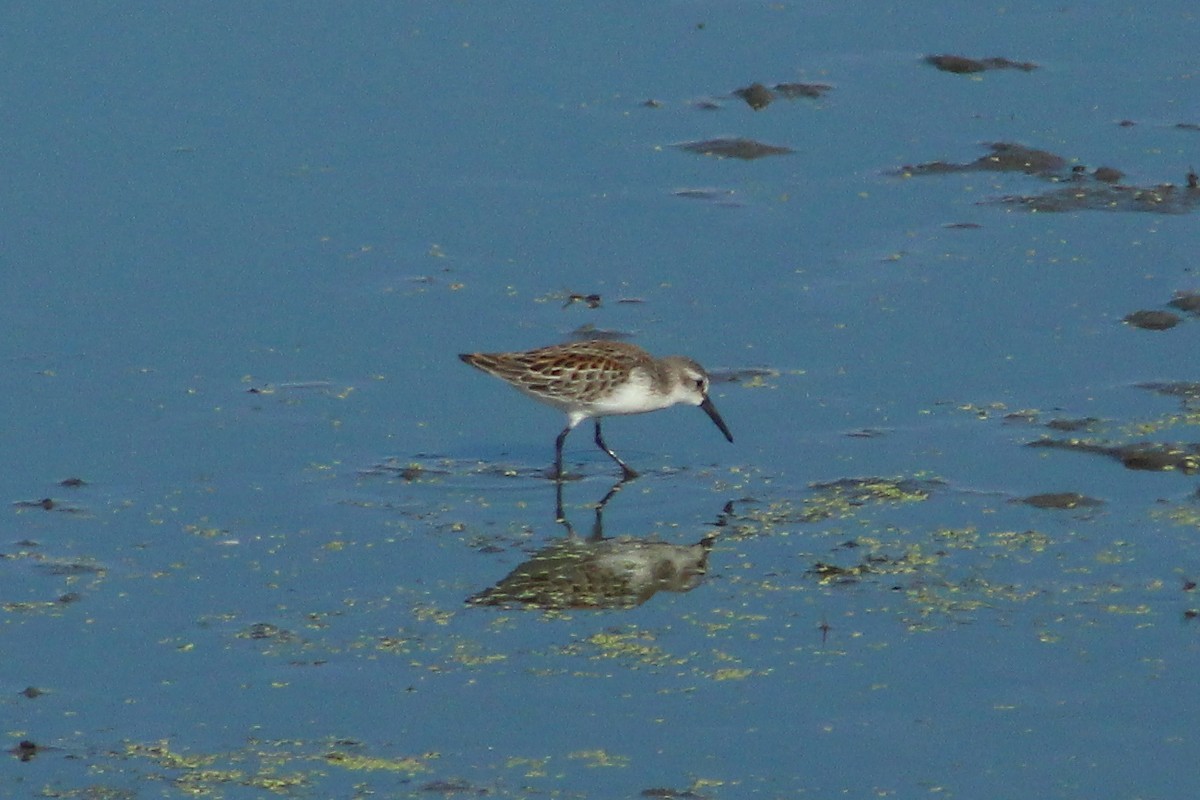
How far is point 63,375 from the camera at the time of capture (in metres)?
13.8

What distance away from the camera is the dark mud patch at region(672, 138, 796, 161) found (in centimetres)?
1742

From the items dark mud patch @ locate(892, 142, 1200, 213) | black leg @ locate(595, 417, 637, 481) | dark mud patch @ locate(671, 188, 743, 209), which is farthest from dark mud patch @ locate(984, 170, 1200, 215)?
black leg @ locate(595, 417, 637, 481)

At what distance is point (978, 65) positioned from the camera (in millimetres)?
18938

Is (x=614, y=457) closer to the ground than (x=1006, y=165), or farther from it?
closer to the ground

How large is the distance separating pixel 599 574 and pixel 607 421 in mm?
2887

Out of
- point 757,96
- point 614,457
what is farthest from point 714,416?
point 757,96

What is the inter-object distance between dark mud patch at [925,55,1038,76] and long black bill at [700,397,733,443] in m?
6.90

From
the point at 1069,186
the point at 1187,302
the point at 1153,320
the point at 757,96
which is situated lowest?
the point at 1153,320

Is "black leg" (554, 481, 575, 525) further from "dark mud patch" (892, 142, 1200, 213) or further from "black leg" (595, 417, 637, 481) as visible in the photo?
"dark mud patch" (892, 142, 1200, 213)

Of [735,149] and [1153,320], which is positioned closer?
[1153,320]

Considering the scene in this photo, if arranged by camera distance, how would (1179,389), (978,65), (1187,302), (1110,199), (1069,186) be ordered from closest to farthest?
(1179,389), (1187,302), (1110,199), (1069,186), (978,65)

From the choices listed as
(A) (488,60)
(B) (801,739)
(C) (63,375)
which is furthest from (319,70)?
(B) (801,739)

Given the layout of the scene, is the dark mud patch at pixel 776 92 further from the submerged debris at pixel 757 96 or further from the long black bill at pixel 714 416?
the long black bill at pixel 714 416

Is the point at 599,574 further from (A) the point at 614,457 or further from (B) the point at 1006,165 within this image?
(B) the point at 1006,165
